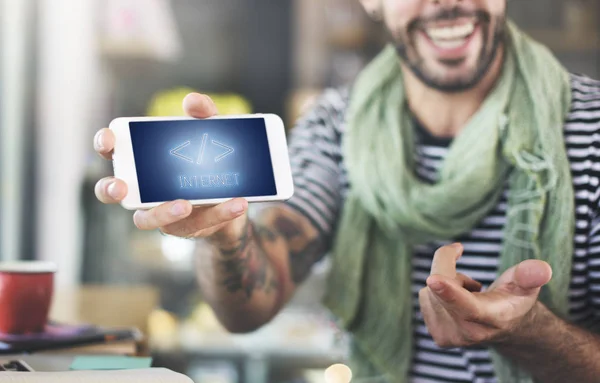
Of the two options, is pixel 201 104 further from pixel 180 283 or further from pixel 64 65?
pixel 64 65

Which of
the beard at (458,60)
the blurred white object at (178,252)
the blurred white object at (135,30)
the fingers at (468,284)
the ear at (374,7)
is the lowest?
the blurred white object at (178,252)

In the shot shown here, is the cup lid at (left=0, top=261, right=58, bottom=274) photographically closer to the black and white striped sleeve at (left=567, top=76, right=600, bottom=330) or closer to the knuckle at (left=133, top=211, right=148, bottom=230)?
the knuckle at (left=133, top=211, right=148, bottom=230)

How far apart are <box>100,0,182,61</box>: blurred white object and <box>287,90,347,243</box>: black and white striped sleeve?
156 centimetres

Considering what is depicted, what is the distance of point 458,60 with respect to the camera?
0.99 metres

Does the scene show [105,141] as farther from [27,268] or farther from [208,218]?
[27,268]

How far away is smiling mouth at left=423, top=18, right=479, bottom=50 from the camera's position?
3.20 feet

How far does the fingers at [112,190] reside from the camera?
26.1 inches

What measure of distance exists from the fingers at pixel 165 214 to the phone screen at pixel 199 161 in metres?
0.02

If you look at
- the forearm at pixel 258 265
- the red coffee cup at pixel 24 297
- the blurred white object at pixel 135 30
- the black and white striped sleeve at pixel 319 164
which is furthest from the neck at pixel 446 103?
the blurred white object at pixel 135 30

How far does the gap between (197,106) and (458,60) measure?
0.42 m

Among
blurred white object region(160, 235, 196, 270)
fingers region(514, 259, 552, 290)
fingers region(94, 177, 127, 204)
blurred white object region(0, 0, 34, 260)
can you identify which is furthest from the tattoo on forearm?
blurred white object region(0, 0, 34, 260)

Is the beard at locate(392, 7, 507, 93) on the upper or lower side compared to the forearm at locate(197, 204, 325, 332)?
upper

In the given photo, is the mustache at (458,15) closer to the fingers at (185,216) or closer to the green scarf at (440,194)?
the green scarf at (440,194)

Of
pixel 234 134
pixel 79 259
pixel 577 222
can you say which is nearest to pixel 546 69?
pixel 577 222
